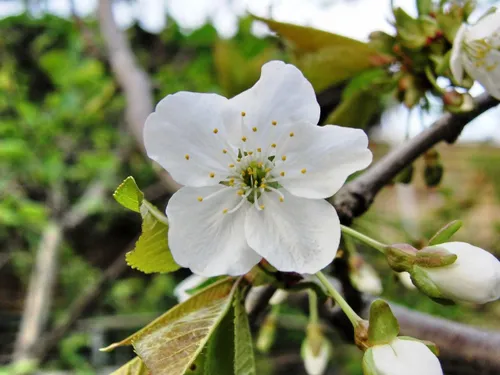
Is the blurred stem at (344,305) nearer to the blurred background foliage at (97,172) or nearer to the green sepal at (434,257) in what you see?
the green sepal at (434,257)

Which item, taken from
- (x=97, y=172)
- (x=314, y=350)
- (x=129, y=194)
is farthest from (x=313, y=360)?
(x=97, y=172)

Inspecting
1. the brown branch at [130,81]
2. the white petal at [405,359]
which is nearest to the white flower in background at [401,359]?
the white petal at [405,359]

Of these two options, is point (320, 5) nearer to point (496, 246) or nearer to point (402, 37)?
point (496, 246)

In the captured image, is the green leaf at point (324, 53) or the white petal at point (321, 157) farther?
the green leaf at point (324, 53)

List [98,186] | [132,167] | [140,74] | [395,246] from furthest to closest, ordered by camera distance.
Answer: [132,167]
[98,186]
[140,74]
[395,246]

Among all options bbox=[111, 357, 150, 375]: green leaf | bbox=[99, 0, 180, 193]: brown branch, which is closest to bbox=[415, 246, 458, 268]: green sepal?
bbox=[111, 357, 150, 375]: green leaf

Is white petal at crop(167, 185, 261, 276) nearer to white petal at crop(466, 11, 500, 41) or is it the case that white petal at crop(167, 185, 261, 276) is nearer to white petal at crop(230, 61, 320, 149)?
white petal at crop(230, 61, 320, 149)

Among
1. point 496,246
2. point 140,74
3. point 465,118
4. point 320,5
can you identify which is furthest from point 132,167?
point 465,118
